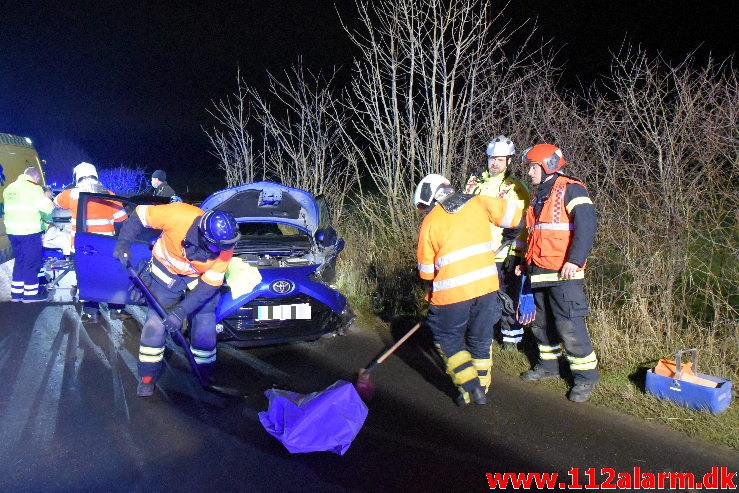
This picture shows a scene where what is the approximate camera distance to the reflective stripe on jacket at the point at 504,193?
510cm

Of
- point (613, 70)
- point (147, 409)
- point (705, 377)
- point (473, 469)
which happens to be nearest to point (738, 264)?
point (705, 377)

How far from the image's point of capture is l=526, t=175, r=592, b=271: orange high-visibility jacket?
4375mm

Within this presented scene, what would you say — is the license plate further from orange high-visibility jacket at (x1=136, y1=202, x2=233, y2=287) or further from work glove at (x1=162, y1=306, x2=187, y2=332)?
work glove at (x1=162, y1=306, x2=187, y2=332)

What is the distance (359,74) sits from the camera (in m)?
7.91

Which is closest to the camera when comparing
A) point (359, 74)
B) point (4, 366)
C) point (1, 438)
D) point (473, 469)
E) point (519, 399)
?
point (473, 469)

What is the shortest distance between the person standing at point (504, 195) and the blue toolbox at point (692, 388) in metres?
1.37

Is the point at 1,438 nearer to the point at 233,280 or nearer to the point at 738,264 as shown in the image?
the point at 233,280

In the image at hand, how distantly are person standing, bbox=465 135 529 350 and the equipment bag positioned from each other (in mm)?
1973

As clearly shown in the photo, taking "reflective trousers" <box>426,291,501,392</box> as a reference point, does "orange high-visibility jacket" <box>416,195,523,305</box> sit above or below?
above

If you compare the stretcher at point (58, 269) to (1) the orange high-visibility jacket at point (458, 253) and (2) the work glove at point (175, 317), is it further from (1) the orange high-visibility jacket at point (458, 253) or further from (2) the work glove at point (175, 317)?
(1) the orange high-visibility jacket at point (458, 253)

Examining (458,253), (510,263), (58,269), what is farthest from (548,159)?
(58,269)

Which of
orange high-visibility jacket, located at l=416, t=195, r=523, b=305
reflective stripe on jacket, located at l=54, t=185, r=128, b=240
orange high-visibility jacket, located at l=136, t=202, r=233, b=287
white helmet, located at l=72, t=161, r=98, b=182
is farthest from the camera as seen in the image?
white helmet, located at l=72, t=161, r=98, b=182

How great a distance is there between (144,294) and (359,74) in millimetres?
4505

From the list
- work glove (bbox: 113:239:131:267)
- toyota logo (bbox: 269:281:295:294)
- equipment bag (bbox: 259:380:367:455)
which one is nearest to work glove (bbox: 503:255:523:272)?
toyota logo (bbox: 269:281:295:294)
